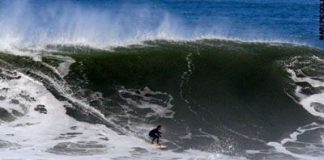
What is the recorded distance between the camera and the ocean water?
2081 centimetres

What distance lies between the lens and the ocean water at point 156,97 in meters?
20.8

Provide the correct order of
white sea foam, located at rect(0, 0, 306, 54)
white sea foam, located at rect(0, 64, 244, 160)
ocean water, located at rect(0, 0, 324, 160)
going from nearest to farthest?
white sea foam, located at rect(0, 64, 244, 160) < ocean water, located at rect(0, 0, 324, 160) < white sea foam, located at rect(0, 0, 306, 54)

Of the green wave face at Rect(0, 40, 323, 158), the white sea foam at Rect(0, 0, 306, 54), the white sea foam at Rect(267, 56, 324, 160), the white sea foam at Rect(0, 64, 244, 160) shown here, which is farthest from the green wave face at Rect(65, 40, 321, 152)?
the white sea foam at Rect(0, 0, 306, 54)

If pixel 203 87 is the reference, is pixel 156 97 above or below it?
below

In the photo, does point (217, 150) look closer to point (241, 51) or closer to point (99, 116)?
point (99, 116)

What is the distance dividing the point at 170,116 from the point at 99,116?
9.06ft

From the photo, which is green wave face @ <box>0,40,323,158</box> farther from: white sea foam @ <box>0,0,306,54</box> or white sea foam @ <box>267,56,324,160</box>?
white sea foam @ <box>0,0,306,54</box>

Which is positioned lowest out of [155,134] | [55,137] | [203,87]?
[55,137]

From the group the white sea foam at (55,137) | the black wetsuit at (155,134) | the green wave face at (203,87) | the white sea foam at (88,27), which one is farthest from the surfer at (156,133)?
the white sea foam at (88,27)

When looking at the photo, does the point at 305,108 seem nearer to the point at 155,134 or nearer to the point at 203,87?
the point at 203,87

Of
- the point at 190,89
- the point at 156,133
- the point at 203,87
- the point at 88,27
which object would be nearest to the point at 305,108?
the point at 203,87

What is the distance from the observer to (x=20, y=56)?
1080 inches

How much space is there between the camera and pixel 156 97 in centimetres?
2497

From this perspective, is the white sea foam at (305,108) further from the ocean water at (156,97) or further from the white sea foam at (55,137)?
the white sea foam at (55,137)
